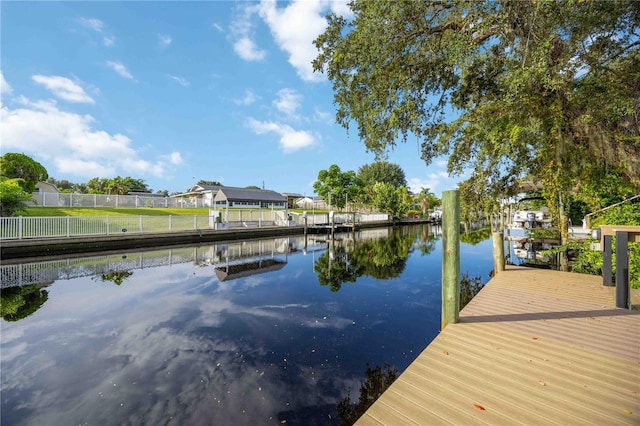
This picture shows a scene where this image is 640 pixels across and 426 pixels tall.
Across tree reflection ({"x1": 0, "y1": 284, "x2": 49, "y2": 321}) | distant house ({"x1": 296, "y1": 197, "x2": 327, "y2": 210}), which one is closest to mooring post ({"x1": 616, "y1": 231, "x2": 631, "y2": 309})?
tree reflection ({"x1": 0, "y1": 284, "x2": 49, "y2": 321})

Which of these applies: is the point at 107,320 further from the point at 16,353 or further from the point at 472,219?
the point at 472,219

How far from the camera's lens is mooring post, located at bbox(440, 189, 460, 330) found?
4109mm

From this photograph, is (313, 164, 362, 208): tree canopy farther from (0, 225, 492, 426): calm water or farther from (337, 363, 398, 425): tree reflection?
(337, 363, 398, 425): tree reflection

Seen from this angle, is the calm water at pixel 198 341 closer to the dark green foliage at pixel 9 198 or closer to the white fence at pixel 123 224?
the white fence at pixel 123 224

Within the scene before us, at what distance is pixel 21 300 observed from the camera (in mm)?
6918

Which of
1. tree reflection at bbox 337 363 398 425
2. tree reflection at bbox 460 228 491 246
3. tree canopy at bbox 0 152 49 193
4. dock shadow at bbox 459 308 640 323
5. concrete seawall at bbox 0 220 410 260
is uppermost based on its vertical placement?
tree canopy at bbox 0 152 49 193

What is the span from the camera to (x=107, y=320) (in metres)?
5.93

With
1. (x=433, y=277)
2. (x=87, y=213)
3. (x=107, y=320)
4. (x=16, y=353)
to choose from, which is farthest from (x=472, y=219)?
(x=87, y=213)

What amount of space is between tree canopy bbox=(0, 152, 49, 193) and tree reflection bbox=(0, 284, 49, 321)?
22.5m

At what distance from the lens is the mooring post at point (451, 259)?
4.11 metres

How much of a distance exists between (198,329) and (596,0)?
11102mm

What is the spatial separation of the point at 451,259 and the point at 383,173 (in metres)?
70.3

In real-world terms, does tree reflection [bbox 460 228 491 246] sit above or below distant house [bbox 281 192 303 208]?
below

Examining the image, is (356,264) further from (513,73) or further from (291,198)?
(291,198)
